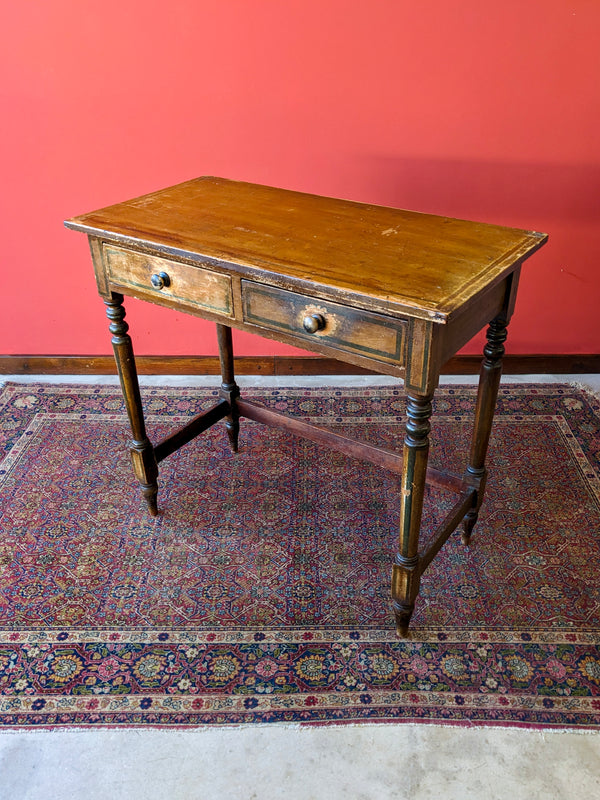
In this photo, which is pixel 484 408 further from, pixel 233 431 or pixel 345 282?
pixel 233 431

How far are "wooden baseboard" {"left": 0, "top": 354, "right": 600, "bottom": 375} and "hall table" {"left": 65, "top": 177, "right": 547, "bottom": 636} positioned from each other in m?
1.13

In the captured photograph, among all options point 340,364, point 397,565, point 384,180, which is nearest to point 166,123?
point 384,180

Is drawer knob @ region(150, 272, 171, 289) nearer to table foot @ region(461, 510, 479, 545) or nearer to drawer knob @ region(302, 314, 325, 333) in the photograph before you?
drawer knob @ region(302, 314, 325, 333)

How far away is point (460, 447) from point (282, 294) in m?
1.54

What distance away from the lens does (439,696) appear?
220 centimetres

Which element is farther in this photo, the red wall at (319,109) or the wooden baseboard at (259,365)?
the wooden baseboard at (259,365)

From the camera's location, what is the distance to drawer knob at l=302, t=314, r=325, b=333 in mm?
1991

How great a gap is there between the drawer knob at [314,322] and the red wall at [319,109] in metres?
1.60

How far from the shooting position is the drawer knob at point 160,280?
2285 millimetres

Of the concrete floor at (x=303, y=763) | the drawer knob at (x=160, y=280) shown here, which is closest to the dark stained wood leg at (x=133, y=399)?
the drawer knob at (x=160, y=280)

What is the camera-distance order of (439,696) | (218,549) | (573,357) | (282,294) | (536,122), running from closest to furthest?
(282,294), (439,696), (218,549), (536,122), (573,357)

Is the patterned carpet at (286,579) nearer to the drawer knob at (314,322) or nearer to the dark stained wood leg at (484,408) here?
the dark stained wood leg at (484,408)

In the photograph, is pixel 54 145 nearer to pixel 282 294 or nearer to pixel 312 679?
pixel 282 294

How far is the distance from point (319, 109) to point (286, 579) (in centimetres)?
202
